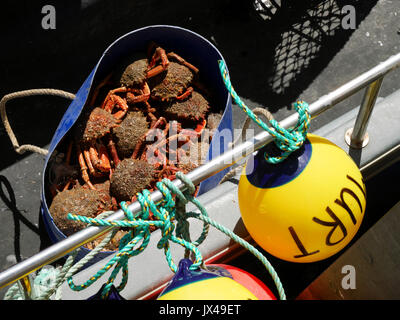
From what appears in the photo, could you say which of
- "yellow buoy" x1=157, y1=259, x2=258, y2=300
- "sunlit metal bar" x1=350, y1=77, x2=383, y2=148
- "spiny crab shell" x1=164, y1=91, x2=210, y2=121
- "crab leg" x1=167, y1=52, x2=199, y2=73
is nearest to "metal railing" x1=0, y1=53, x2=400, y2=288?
"sunlit metal bar" x1=350, y1=77, x2=383, y2=148

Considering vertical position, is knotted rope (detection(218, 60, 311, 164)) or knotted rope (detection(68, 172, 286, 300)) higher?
knotted rope (detection(218, 60, 311, 164))

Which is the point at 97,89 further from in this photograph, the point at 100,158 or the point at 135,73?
the point at 100,158

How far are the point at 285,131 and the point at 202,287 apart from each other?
508mm

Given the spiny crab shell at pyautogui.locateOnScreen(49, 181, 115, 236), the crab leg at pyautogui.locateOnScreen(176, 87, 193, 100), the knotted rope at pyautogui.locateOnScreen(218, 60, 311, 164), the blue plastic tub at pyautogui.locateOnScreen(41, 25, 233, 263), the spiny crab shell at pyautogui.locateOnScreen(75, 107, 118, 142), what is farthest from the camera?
the crab leg at pyautogui.locateOnScreen(176, 87, 193, 100)

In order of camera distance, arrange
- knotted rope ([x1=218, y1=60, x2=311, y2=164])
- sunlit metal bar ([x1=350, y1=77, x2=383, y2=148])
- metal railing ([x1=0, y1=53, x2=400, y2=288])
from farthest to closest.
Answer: sunlit metal bar ([x1=350, y1=77, x2=383, y2=148])
knotted rope ([x1=218, y1=60, x2=311, y2=164])
metal railing ([x1=0, y1=53, x2=400, y2=288])

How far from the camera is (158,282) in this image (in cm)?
178

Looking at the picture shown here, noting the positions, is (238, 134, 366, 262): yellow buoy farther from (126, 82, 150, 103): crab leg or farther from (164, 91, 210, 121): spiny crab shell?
(126, 82, 150, 103): crab leg

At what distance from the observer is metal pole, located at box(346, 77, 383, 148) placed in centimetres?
157

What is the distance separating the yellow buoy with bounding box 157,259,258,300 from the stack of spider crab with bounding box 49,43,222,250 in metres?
Answer: 1.58

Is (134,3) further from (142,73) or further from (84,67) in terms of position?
(142,73)

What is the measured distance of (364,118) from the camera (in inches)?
69.0

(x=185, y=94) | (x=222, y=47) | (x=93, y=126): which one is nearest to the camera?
(x=93, y=126)

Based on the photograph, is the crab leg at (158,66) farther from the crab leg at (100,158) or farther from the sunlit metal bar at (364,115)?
the sunlit metal bar at (364,115)

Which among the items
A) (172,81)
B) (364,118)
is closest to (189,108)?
(172,81)
